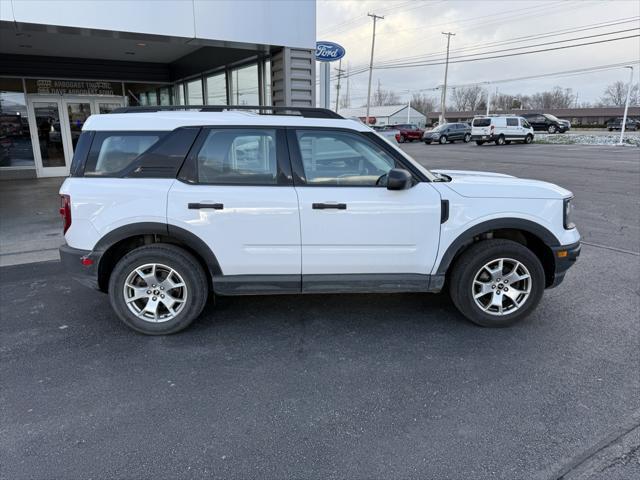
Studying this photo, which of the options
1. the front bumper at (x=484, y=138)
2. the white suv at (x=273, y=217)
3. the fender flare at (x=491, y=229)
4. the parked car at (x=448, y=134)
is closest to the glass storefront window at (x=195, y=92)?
the white suv at (x=273, y=217)

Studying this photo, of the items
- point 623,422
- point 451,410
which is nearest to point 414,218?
point 451,410

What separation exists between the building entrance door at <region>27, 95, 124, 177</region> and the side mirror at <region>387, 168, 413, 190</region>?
13.1m

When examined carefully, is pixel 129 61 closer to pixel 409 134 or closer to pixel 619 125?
pixel 409 134

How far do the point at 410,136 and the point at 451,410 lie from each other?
1653 inches

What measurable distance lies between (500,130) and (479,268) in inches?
1261

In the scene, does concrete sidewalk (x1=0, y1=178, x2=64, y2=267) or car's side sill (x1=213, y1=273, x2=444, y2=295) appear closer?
car's side sill (x1=213, y1=273, x2=444, y2=295)

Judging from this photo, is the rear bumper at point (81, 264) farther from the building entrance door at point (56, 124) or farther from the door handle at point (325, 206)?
the building entrance door at point (56, 124)

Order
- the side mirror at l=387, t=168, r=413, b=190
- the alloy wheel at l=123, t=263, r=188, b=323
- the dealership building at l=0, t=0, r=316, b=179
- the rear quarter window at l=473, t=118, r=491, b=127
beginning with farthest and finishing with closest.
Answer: the rear quarter window at l=473, t=118, r=491, b=127 < the dealership building at l=0, t=0, r=316, b=179 < the alloy wheel at l=123, t=263, r=188, b=323 < the side mirror at l=387, t=168, r=413, b=190

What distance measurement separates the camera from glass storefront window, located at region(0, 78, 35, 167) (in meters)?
13.4

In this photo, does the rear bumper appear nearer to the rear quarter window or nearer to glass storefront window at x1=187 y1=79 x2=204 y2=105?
glass storefront window at x1=187 y1=79 x2=204 y2=105

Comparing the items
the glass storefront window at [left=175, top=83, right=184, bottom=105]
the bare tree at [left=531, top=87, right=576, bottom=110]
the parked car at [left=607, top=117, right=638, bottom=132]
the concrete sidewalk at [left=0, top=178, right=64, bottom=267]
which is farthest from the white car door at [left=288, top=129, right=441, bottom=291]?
the bare tree at [left=531, top=87, right=576, bottom=110]

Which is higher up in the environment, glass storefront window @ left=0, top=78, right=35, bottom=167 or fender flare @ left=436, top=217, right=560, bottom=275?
glass storefront window @ left=0, top=78, right=35, bottom=167

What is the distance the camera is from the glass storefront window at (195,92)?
1247cm

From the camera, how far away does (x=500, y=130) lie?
32906 mm
